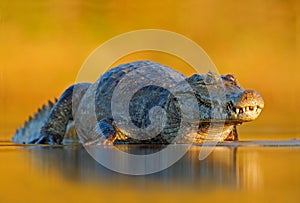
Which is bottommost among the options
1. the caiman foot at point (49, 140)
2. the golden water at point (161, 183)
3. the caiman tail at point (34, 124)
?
the golden water at point (161, 183)

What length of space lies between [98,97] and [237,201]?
16.6 feet

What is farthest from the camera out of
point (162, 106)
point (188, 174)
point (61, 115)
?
point (61, 115)

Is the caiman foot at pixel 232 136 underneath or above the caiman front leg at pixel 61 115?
underneath

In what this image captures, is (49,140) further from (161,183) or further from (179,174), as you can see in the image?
(161,183)

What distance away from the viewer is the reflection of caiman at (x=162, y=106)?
535 cm

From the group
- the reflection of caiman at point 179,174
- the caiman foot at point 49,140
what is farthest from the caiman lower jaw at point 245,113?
the caiman foot at point 49,140

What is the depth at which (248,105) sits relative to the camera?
17.1 ft

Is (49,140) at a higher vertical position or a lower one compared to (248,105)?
lower

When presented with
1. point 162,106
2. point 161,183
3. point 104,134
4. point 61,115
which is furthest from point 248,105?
point 61,115

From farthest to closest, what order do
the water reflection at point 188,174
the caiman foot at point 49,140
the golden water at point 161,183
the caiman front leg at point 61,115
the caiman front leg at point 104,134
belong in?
the caiman front leg at point 61,115 < the caiman foot at point 49,140 < the caiman front leg at point 104,134 < the water reflection at point 188,174 < the golden water at point 161,183

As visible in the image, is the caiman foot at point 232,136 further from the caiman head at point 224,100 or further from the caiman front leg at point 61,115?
the caiman front leg at point 61,115

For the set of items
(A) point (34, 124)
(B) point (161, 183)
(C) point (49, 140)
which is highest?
(A) point (34, 124)

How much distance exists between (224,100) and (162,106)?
832mm

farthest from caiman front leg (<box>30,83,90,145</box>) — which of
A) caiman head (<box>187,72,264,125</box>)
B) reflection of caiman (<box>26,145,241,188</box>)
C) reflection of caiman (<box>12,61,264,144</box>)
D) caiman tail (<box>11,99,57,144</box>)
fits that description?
reflection of caiman (<box>26,145,241,188</box>)
